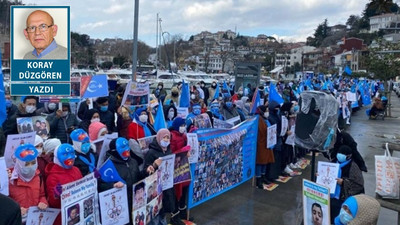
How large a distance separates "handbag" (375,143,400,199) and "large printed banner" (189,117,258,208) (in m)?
2.76

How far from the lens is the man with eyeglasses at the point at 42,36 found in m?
5.53

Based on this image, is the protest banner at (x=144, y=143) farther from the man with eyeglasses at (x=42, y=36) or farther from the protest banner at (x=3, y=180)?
the protest banner at (x=3, y=180)

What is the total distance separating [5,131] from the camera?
6.45 metres

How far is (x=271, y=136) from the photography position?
7902 millimetres

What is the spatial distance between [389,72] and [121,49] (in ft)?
248

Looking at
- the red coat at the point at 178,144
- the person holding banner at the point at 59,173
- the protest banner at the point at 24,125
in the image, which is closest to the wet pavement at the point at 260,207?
the red coat at the point at 178,144

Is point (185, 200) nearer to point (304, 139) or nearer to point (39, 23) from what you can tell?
point (304, 139)

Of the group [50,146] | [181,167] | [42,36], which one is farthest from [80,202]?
[42,36]

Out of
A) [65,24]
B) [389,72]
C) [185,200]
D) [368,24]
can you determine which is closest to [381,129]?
Answer: [389,72]

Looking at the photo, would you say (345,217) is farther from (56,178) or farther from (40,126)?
(40,126)

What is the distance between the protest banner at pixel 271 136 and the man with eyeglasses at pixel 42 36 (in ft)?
14.4

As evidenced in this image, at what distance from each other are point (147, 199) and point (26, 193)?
1.50 meters

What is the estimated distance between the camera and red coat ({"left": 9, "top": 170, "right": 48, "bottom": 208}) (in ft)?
12.0

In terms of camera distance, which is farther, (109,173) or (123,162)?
(123,162)
